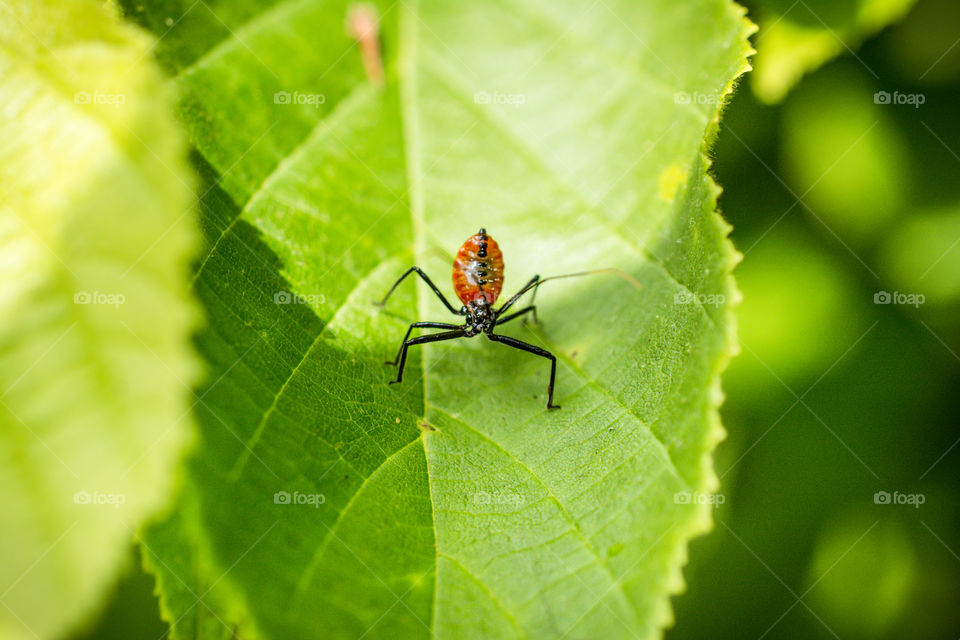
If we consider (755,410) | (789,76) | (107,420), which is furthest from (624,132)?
(107,420)

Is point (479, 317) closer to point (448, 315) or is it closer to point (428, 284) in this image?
point (448, 315)

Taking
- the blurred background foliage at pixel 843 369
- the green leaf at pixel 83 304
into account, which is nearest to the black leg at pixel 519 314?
the blurred background foliage at pixel 843 369

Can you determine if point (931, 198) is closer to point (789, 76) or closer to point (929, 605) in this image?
point (789, 76)

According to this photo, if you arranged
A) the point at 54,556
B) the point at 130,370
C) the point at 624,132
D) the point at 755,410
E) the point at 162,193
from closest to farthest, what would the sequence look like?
the point at 54,556, the point at 130,370, the point at 162,193, the point at 624,132, the point at 755,410

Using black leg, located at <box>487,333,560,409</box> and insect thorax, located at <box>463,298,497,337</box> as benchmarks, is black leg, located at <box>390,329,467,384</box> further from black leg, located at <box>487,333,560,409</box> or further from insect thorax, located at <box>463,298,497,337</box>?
black leg, located at <box>487,333,560,409</box>

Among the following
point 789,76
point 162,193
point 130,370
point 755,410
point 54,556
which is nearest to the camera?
point 54,556

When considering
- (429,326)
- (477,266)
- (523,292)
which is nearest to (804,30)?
(523,292)
